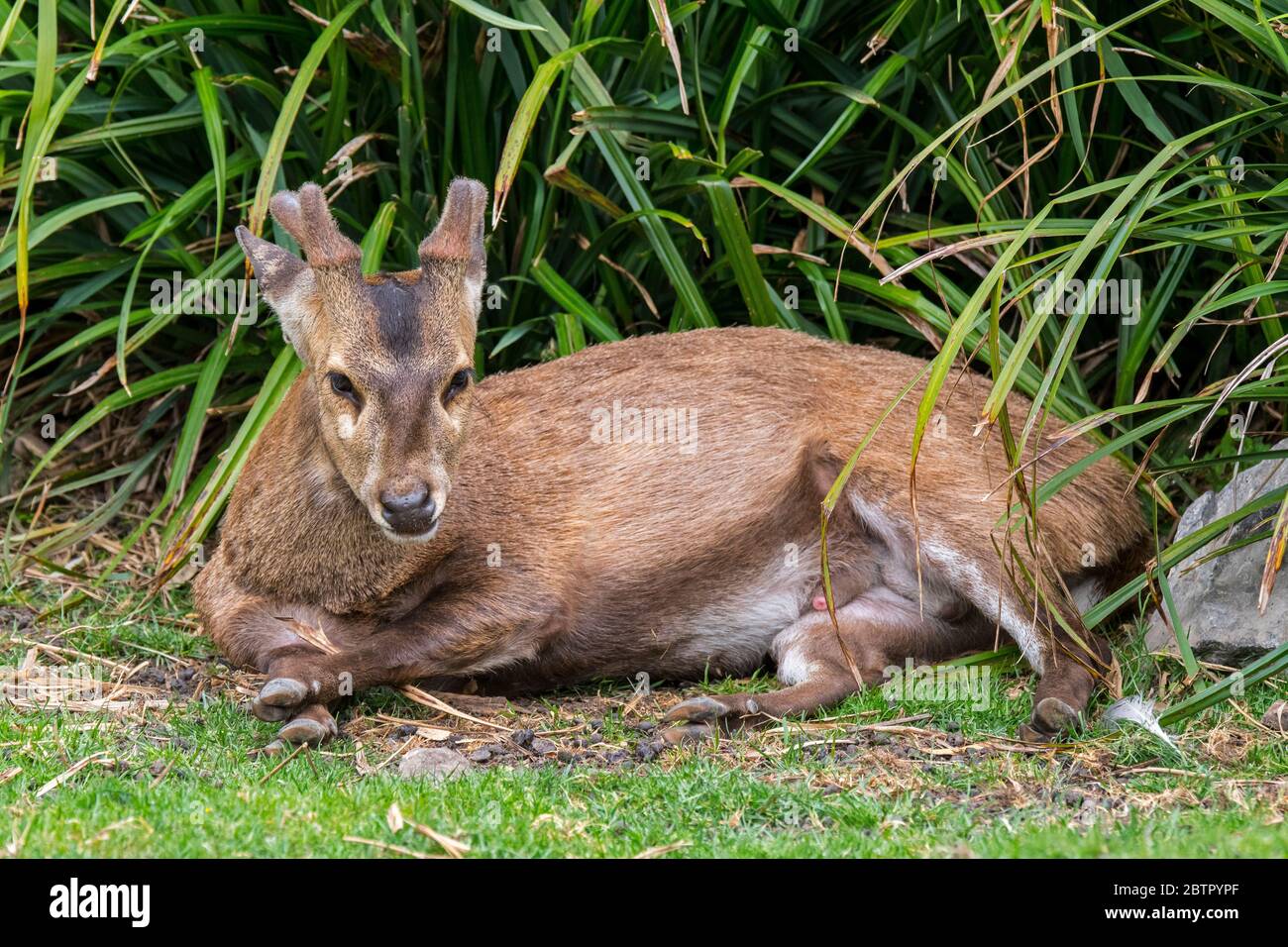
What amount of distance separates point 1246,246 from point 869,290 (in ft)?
4.89

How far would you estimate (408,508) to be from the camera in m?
4.98

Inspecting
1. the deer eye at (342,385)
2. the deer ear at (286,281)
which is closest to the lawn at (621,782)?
the deer eye at (342,385)

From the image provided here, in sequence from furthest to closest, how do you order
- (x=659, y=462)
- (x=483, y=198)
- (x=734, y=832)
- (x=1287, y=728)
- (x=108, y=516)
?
(x=108, y=516), (x=659, y=462), (x=483, y=198), (x=1287, y=728), (x=734, y=832)

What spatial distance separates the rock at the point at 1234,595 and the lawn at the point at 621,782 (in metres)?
0.16

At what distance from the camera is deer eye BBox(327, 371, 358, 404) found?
205 inches

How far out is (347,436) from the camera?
5.20 metres

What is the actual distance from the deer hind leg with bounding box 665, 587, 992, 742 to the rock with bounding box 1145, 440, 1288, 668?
0.74 m

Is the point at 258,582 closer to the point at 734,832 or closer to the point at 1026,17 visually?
the point at 734,832

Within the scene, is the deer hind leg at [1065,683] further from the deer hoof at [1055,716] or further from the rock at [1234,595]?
the rock at [1234,595]

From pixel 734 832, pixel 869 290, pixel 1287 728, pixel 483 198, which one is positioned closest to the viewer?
pixel 734 832

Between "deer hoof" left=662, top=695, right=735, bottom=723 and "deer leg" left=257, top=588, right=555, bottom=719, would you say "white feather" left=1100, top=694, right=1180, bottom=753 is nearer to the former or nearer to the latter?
"deer hoof" left=662, top=695, right=735, bottom=723

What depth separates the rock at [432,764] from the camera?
15.9 ft

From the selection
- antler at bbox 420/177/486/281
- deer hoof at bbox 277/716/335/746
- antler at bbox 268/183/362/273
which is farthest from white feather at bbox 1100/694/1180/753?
antler at bbox 268/183/362/273

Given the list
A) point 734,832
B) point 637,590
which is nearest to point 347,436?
point 637,590
